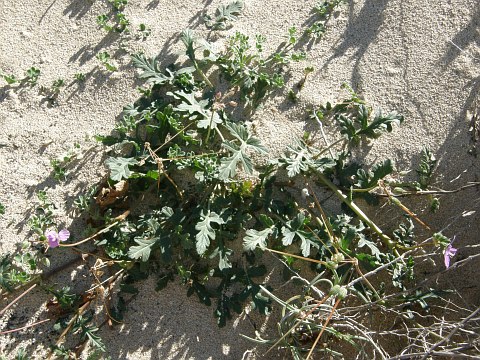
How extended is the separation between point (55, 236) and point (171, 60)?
1.27 m

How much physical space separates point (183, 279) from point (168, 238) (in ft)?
0.75

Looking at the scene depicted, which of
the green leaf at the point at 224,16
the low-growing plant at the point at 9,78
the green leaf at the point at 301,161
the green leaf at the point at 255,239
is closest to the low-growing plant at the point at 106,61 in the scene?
the low-growing plant at the point at 9,78

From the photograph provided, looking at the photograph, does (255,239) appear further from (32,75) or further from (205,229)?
(32,75)

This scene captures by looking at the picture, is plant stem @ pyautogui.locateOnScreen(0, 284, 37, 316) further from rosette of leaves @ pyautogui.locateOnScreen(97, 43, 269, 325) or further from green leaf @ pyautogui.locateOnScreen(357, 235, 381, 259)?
green leaf @ pyautogui.locateOnScreen(357, 235, 381, 259)

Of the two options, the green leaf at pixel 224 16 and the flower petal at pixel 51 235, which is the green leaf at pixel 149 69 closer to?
the green leaf at pixel 224 16

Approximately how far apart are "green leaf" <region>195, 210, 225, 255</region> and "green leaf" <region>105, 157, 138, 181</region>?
464 mm

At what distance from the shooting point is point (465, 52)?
3.71 metres

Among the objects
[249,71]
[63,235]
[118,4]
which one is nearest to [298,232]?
[249,71]

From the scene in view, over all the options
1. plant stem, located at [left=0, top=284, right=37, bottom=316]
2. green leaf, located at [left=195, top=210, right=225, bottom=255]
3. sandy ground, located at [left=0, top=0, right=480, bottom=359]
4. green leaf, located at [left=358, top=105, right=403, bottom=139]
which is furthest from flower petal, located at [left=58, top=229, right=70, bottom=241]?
green leaf, located at [left=358, top=105, right=403, bottom=139]

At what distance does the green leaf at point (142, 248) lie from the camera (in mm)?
3260

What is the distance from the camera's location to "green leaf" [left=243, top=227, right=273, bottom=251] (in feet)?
10.6

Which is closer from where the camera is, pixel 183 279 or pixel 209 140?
pixel 183 279

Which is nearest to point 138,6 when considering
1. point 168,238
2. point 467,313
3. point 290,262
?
point 168,238

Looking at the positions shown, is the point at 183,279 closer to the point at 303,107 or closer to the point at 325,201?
the point at 325,201
